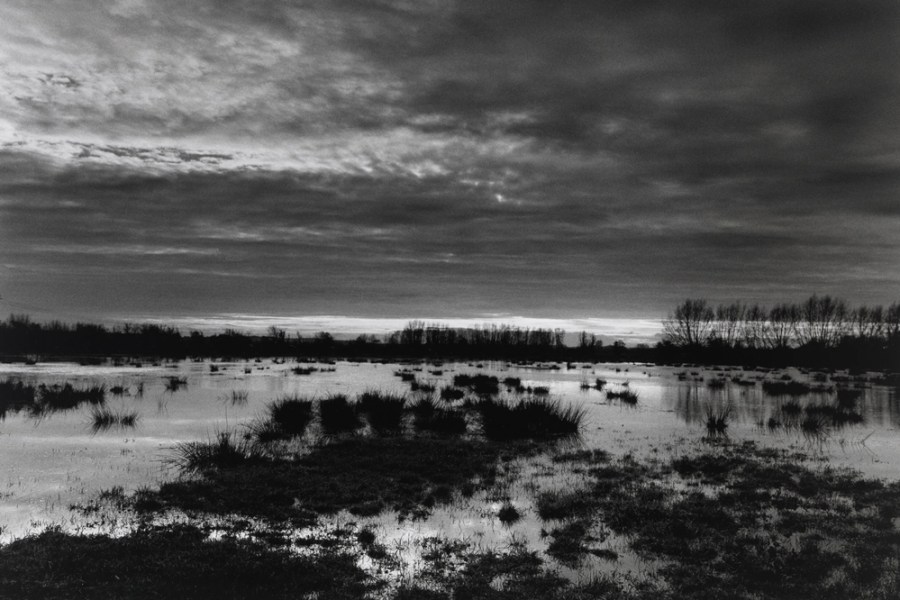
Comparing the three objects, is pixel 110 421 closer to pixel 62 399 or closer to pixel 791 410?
pixel 62 399

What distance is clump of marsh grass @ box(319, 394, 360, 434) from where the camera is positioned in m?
17.4

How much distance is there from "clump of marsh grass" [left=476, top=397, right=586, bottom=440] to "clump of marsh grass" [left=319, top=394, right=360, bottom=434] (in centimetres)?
382

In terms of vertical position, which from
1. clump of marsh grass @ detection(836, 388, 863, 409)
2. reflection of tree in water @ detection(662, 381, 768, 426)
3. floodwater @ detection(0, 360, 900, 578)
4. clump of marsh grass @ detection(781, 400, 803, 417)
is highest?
clump of marsh grass @ detection(836, 388, 863, 409)

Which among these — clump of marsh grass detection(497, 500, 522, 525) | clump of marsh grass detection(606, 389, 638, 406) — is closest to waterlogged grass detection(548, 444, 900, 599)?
clump of marsh grass detection(497, 500, 522, 525)

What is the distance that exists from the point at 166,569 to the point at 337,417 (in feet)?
37.5

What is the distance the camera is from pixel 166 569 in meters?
6.47

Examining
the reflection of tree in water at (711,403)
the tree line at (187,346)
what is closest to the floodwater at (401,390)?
the reflection of tree in water at (711,403)

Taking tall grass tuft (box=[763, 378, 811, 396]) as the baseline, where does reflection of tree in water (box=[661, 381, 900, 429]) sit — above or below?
below

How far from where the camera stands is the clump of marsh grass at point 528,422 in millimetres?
16969

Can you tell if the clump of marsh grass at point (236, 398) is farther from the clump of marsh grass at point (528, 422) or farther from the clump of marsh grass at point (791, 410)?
the clump of marsh grass at point (791, 410)

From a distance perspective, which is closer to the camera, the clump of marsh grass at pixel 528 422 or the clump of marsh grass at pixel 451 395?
the clump of marsh grass at pixel 528 422

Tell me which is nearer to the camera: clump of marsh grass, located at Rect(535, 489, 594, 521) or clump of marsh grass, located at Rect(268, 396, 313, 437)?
clump of marsh grass, located at Rect(535, 489, 594, 521)

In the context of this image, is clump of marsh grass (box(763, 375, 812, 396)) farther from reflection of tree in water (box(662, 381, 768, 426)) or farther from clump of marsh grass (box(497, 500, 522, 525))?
clump of marsh grass (box(497, 500, 522, 525))

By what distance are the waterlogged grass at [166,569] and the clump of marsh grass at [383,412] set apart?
10.0 metres
